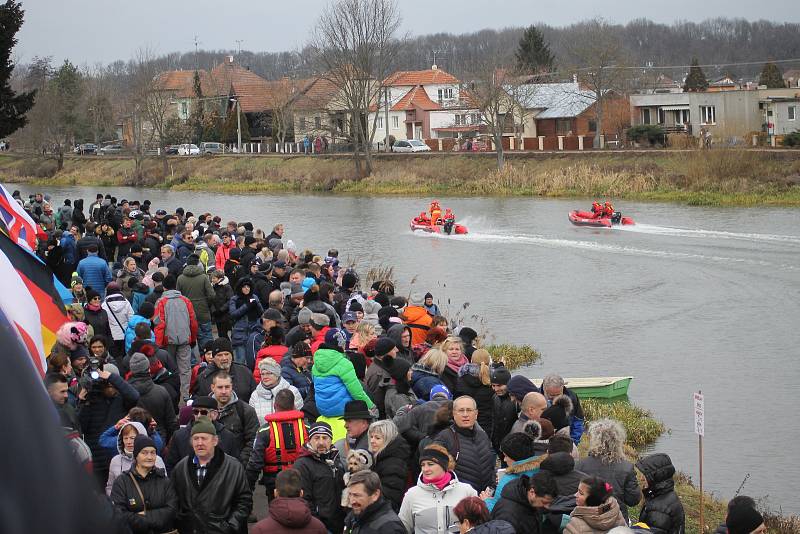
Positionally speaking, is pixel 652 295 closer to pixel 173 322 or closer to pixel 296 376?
pixel 173 322

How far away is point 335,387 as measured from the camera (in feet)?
28.1

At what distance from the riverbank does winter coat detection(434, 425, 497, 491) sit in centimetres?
4021

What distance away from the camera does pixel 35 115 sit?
3349 inches

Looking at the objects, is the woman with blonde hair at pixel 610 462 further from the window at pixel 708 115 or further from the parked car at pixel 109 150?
the parked car at pixel 109 150

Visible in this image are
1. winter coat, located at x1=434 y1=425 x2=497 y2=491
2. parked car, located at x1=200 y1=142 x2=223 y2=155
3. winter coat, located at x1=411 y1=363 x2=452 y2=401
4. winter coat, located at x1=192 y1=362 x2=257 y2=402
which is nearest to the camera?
winter coat, located at x1=434 y1=425 x2=497 y2=491

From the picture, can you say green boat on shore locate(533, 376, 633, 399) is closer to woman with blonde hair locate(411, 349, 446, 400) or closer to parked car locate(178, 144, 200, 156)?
woman with blonde hair locate(411, 349, 446, 400)

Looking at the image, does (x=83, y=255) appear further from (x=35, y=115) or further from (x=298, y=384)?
(x=35, y=115)

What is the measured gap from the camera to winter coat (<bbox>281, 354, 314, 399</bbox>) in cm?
945

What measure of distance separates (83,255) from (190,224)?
2.88m

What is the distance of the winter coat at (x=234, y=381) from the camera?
30.0ft

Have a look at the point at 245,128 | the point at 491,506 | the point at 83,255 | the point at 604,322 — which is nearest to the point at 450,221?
the point at 604,322

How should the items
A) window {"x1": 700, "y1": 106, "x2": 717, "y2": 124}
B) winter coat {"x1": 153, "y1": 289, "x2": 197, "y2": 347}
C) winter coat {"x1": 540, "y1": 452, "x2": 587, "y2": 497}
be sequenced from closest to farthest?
winter coat {"x1": 540, "y1": 452, "x2": 587, "y2": 497}
winter coat {"x1": 153, "y1": 289, "x2": 197, "y2": 347}
window {"x1": 700, "y1": 106, "x2": 717, "y2": 124}

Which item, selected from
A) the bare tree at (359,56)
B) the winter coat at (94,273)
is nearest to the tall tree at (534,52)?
the bare tree at (359,56)

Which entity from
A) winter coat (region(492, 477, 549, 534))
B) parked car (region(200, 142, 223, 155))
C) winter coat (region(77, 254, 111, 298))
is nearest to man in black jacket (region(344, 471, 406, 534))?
winter coat (region(492, 477, 549, 534))
